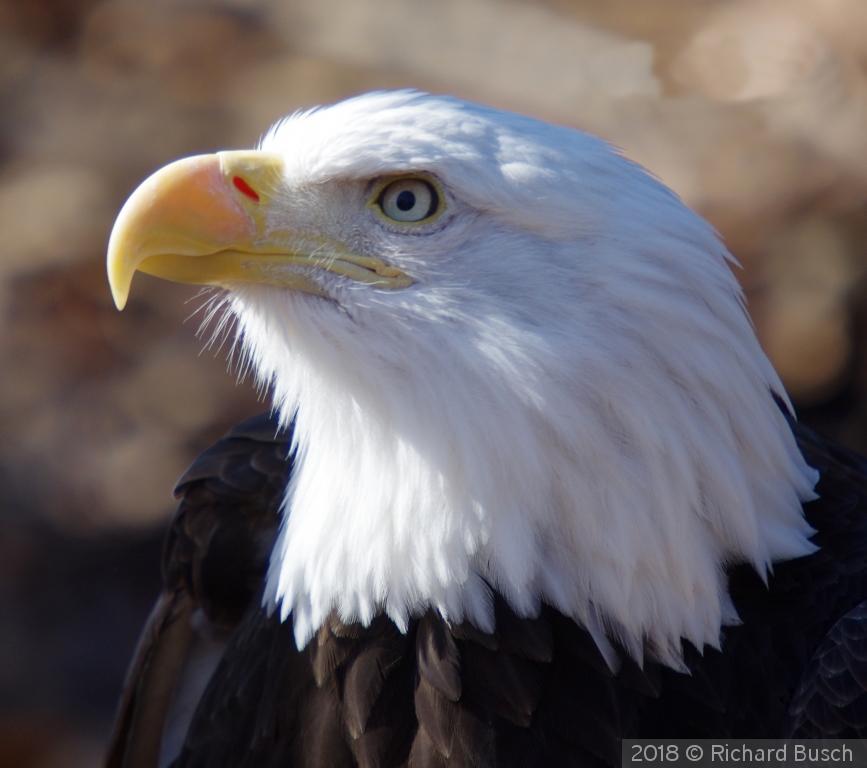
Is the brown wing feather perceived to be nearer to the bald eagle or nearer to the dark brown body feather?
the dark brown body feather

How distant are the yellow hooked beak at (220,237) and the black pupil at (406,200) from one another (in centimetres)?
10

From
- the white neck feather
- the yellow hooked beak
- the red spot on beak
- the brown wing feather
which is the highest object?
the red spot on beak

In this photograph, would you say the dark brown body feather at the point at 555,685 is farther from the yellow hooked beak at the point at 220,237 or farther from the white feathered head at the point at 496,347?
the yellow hooked beak at the point at 220,237

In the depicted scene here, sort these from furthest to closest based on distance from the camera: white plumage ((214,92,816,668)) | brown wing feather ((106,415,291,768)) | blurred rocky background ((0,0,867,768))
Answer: blurred rocky background ((0,0,867,768)) → brown wing feather ((106,415,291,768)) → white plumage ((214,92,816,668))

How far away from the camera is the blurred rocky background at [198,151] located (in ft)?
10.5

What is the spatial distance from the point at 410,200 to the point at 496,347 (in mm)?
290

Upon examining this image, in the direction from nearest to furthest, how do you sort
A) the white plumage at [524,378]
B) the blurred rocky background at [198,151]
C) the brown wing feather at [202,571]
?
the white plumage at [524,378] → the brown wing feather at [202,571] → the blurred rocky background at [198,151]

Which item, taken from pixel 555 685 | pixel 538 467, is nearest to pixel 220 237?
pixel 538 467

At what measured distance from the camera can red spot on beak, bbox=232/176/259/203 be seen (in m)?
1.47

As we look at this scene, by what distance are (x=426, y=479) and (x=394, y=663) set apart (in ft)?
1.21

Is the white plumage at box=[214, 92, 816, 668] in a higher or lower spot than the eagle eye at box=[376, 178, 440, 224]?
lower

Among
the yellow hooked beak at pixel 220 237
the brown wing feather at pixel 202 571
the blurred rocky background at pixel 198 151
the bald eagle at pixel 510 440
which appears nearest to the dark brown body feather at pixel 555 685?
the bald eagle at pixel 510 440

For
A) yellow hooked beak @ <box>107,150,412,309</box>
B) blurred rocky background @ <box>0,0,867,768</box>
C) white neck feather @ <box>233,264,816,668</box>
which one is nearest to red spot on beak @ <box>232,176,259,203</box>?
yellow hooked beak @ <box>107,150,412,309</box>

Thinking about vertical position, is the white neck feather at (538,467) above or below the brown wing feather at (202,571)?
above
